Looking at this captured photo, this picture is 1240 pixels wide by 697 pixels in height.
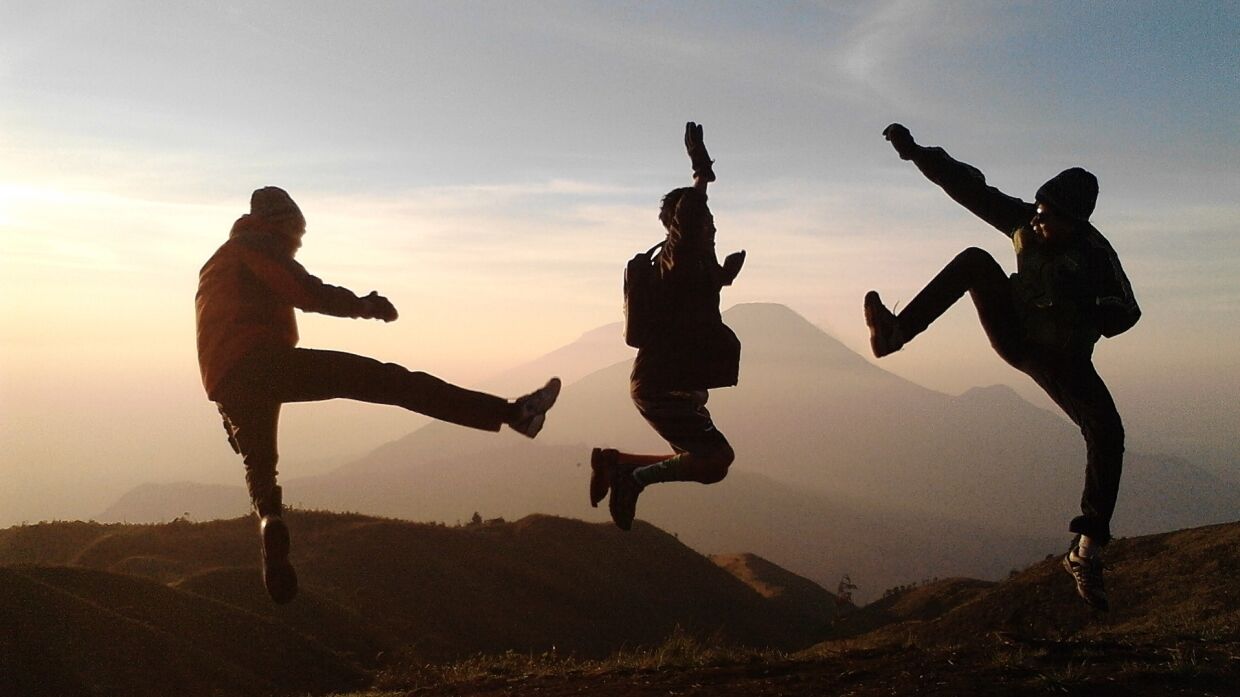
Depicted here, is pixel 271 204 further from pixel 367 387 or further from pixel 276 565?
pixel 276 565

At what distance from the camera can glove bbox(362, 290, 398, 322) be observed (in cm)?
541

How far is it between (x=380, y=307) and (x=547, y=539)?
27.5 metres

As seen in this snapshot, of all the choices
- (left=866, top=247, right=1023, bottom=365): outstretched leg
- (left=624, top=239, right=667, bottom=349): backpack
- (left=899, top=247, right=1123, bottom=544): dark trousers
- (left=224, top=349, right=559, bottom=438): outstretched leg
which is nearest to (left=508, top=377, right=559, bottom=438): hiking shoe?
(left=224, top=349, right=559, bottom=438): outstretched leg

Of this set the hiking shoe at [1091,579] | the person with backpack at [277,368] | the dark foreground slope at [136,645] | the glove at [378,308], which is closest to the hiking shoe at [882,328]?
the hiking shoe at [1091,579]

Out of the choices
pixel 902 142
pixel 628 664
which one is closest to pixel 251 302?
pixel 902 142

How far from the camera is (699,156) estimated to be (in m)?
5.87

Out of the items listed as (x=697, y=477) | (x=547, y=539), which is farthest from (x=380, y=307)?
(x=547, y=539)

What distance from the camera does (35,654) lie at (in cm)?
1172

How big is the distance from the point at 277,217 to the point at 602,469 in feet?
9.31

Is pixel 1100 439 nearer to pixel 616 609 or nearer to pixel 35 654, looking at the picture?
pixel 35 654

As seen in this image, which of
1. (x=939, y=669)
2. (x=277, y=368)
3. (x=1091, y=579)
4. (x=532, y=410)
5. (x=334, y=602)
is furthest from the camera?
(x=334, y=602)

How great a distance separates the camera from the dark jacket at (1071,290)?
5.30m

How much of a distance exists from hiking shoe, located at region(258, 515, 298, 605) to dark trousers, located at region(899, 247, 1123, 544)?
4.12 metres

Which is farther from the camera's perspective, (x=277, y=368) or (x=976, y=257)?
(x=976, y=257)
